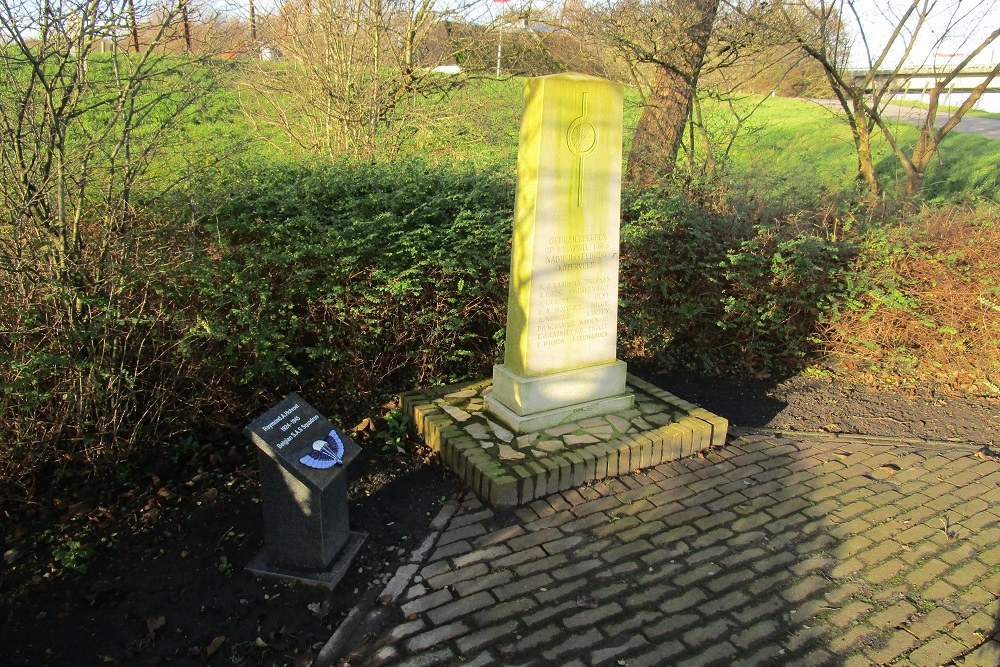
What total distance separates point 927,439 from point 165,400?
17.6 ft

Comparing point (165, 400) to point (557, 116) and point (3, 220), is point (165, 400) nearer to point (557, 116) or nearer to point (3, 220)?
point (3, 220)

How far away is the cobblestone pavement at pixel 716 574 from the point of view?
2.89m

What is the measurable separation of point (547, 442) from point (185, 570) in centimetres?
216

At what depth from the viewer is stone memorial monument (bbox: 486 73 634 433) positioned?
4.06 metres

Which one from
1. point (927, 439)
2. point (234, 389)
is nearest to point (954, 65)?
point (927, 439)

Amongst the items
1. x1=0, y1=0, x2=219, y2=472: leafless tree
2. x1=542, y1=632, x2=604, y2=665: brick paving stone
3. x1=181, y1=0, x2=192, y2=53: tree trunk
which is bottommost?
x1=542, y1=632, x2=604, y2=665: brick paving stone

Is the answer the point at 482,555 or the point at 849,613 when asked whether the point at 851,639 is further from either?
the point at 482,555

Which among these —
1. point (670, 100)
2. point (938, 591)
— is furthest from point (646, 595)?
point (670, 100)

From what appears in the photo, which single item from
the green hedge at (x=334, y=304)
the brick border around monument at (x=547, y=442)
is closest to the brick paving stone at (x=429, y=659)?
the brick border around monument at (x=547, y=442)

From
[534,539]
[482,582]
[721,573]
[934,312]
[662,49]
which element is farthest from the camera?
[662,49]

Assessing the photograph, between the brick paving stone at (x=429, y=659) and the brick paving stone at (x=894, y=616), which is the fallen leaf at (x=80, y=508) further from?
the brick paving stone at (x=894, y=616)

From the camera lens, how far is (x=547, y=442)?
171 inches

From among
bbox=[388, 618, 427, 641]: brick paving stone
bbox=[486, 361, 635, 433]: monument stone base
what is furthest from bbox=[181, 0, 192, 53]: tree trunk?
bbox=[388, 618, 427, 641]: brick paving stone

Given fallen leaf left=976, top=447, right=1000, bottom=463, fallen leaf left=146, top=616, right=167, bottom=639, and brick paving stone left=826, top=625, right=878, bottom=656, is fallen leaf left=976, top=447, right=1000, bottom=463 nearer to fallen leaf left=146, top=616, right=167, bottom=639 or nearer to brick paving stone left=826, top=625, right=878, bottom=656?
brick paving stone left=826, top=625, right=878, bottom=656
